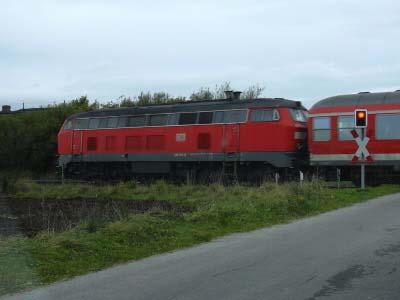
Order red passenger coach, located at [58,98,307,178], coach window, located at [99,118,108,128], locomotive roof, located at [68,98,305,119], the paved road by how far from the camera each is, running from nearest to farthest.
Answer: the paved road
red passenger coach, located at [58,98,307,178]
locomotive roof, located at [68,98,305,119]
coach window, located at [99,118,108,128]

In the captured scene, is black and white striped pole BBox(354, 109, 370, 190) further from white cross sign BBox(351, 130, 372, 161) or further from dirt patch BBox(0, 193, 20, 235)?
dirt patch BBox(0, 193, 20, 235)

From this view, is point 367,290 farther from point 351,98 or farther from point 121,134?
point 121,134

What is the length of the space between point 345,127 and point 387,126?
1.69 meters

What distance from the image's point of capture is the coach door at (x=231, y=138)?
1018 inches

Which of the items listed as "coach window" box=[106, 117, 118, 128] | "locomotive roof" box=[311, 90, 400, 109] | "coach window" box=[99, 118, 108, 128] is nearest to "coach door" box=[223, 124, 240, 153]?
"locomotive roof" box=[311, 90, 400, 109]

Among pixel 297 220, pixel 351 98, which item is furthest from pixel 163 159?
pixel 297 220

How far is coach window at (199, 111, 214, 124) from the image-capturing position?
2666 cm

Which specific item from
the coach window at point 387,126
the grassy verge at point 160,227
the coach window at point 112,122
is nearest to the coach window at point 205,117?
the coach window at point 112,122

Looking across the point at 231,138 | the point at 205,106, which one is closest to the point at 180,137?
the point at 205,106

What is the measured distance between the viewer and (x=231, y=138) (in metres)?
26.0

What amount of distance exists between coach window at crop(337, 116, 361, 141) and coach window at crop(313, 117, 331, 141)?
17.7 inches

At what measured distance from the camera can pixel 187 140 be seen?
27094 mm

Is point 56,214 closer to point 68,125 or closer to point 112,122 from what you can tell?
point 112,122

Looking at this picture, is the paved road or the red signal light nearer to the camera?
the paved road
